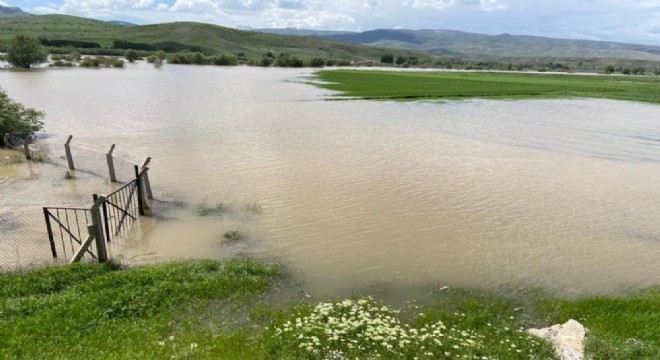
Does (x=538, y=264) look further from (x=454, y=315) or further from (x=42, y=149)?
(x=42, y=149)

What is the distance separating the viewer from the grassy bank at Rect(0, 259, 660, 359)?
9672 mm

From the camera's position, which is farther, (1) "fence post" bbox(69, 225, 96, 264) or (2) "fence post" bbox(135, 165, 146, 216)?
(2) "fence post" bbox(135, 165, 146, 216)

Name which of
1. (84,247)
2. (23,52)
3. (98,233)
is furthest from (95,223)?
(23,52)

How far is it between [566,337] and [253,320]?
7510 millimetres

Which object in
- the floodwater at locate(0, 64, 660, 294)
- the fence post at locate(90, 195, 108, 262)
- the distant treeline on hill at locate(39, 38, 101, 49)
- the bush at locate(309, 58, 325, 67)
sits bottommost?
the floodwater at locate(0, 64, 660, 294)

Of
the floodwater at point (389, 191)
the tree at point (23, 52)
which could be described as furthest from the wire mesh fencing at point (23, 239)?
the tree at point (23, 52)

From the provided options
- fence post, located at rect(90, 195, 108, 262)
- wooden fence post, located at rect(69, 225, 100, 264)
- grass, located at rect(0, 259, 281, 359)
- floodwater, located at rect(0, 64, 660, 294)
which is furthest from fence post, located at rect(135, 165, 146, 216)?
grass, located at rect(0, 259, 281, 359)

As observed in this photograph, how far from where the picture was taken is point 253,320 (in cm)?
1161

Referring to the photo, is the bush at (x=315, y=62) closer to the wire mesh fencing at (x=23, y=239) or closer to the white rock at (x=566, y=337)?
the wire mesh fencing at (x=23, y=239)

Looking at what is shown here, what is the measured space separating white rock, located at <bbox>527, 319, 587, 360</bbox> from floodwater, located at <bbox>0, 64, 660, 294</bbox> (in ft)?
11.4

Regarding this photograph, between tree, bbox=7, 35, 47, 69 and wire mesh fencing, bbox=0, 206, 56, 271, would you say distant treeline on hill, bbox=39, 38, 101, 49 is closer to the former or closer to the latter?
tree, bbox=7, 35, 47, 69

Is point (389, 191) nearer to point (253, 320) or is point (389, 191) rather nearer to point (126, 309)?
point (253, 320)

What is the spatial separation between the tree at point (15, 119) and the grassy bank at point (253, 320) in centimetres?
2211

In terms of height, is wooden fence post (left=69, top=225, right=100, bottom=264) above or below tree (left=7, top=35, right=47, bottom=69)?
below
